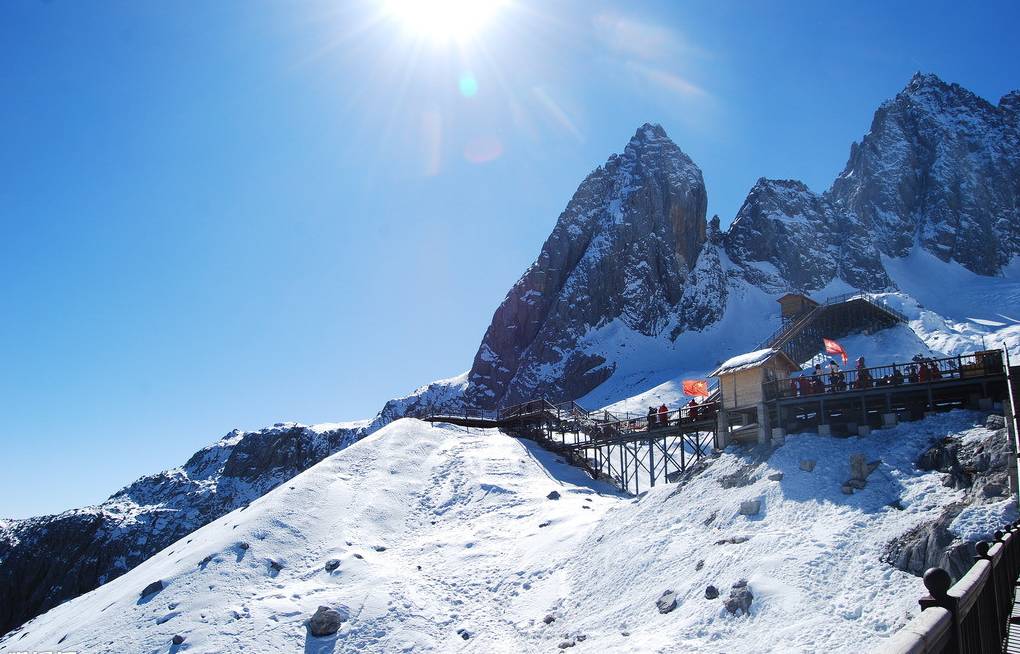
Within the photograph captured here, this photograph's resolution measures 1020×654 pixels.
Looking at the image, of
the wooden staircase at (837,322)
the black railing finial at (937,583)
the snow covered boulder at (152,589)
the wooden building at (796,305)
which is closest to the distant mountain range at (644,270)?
the wooden building at (796,305)

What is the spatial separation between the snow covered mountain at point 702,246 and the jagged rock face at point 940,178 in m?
0.36

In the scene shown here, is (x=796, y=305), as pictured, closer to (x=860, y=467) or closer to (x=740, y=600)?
(x=860, y=467)

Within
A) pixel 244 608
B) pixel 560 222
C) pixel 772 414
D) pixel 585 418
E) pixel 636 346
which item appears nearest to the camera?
pixel 244 608

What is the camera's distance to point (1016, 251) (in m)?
122

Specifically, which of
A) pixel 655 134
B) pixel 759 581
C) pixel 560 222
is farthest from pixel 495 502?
pixel 655 134

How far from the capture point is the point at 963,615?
421cm

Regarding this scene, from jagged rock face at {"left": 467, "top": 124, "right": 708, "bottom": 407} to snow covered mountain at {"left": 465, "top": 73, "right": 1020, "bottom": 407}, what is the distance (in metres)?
0.28

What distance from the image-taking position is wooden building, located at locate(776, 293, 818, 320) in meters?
77.4

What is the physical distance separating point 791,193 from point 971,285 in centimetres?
3975

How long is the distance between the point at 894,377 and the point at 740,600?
12.2m

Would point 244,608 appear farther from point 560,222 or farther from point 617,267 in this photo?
point 560,222

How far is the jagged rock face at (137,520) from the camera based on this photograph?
10512cm

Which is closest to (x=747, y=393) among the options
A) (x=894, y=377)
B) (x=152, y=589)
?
(x=894, y=377)

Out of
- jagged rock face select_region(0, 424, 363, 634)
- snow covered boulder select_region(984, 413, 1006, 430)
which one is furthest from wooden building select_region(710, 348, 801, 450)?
jagged rock face select_region(0, 424, 363, 634)
